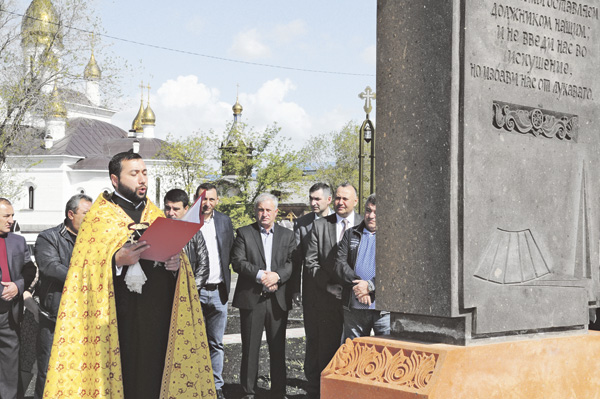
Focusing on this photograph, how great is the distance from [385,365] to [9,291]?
4827mm

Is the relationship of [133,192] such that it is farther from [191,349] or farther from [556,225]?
[556,225]

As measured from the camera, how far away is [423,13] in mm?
3484

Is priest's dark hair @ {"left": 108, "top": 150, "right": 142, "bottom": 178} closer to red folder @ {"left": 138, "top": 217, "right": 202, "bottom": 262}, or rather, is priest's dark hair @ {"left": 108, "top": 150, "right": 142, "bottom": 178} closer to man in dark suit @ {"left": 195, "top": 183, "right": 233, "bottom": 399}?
red folder @ {"left": 138, "top": 217, "right": 202, "bottom": 262}

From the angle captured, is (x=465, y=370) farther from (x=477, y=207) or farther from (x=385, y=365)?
(x=477, y=207)

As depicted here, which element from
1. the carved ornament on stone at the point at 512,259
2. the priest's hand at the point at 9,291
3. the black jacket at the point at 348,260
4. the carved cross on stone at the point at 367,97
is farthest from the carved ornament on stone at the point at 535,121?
the carved cross on stone at the point at 367,97

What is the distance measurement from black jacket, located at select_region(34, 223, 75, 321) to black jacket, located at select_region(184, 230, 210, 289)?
3.69ft

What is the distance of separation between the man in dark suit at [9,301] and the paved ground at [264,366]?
0.99m

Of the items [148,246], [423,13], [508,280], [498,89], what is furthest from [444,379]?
[148,246]

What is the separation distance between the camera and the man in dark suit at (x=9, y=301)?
24.2 ft

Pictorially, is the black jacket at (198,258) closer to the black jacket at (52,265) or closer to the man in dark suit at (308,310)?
the man in dark suit at (308,310)

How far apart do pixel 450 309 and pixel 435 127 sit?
0.72m

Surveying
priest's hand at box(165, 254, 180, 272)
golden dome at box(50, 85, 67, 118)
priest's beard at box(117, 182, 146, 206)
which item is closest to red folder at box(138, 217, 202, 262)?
priest's hand at box(165, 254, 180, 272)

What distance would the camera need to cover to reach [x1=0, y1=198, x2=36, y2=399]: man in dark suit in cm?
739

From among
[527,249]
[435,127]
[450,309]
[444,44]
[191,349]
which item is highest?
[444,44]
